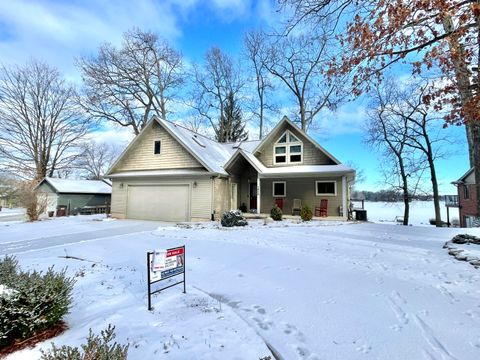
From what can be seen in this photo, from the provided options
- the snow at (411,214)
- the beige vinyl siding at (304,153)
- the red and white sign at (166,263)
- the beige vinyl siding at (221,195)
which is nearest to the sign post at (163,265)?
the red and white sign at (166,263)

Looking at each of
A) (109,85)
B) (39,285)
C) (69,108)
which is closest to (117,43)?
(109,85)

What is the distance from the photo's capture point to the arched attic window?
52.9 ft

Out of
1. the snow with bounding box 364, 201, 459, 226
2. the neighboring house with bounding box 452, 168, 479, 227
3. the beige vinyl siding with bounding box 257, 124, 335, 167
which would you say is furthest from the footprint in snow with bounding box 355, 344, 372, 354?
the neighboring house with bounding box 452, 168, 479, 227

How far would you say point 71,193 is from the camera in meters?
24.1

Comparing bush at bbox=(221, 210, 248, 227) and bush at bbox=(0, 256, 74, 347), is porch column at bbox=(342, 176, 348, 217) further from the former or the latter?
bush at bbox=(0, 256, 74, 347)

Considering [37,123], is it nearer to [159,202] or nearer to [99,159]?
[99,159]

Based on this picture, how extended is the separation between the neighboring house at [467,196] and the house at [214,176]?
536 inches

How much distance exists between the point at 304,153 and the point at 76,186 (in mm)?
22906

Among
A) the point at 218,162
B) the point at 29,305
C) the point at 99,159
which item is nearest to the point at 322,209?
the point at 218,162

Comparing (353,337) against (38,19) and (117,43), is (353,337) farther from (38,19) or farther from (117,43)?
(117,43)

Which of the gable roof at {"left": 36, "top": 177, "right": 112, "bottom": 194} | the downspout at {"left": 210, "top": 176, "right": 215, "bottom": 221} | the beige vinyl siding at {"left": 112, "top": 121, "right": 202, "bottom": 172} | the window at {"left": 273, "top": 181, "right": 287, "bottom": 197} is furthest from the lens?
the gable roof at {"left": 36, "top": 177, "right": 112, "bottom": 194}

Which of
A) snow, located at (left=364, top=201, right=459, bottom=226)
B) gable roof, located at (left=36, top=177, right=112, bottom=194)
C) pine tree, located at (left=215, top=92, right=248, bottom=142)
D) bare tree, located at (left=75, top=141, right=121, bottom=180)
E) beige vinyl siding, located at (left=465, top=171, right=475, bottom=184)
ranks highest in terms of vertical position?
pine tree, located at (left=215, top=92, right=248, bottom=142)

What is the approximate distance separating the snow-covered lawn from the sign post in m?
0.37

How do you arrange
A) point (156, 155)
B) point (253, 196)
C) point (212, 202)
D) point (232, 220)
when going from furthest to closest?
point (253, 196) → point (156, 155) → point (212, 202) → point (232, 220)
